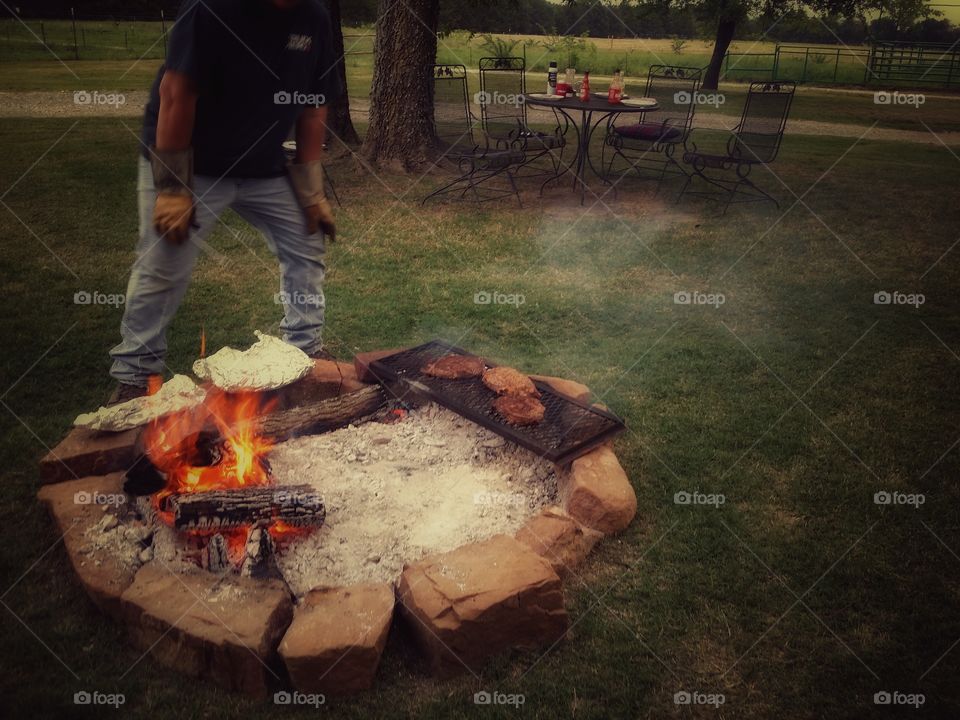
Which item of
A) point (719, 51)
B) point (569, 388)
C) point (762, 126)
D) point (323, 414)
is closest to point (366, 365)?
point (323, 414)

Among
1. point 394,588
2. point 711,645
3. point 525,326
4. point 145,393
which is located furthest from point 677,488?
point 145,393

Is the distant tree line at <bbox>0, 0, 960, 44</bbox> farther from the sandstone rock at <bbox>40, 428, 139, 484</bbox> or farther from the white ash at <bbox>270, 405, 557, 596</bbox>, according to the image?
the sandstone rock at <bbox>40, 428, 139, 484</bbox>

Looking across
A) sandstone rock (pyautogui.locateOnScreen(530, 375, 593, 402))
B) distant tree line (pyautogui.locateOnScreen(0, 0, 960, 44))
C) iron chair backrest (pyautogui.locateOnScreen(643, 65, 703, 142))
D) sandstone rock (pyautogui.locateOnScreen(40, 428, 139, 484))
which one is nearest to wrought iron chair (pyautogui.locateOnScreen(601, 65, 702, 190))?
iron chair backrest (pyautogui.locateOnScreen(643, 65, 703, 142))

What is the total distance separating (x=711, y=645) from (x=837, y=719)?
459mm

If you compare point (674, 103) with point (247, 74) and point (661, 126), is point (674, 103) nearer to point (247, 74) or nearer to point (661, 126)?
point (661, 126)

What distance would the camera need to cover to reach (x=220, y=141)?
10.7ft

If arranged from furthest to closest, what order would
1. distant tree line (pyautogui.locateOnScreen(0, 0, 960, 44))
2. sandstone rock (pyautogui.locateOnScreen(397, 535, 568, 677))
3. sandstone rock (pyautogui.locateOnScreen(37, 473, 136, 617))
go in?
distant tree line (pyautogui.locateOnScreen(0, 0, 960, 44))
sandstone rock (pyautogui.locateOnScreen(37, 473, 136, 617))
sandstone rock (pyautogui.locateOnScreen(397, 535, 568, 677))

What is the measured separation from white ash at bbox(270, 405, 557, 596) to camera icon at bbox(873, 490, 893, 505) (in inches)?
64.6

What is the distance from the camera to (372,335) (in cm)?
501

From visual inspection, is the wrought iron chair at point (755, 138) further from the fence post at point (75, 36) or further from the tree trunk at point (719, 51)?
the fence post at point (75, 36)

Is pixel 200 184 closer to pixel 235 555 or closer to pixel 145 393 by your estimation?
pixel 145 393

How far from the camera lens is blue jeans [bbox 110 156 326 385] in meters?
3.28

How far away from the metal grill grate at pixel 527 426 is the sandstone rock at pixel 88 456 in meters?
1.29

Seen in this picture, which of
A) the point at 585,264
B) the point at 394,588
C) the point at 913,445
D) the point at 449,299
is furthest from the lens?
the point at 585,264
